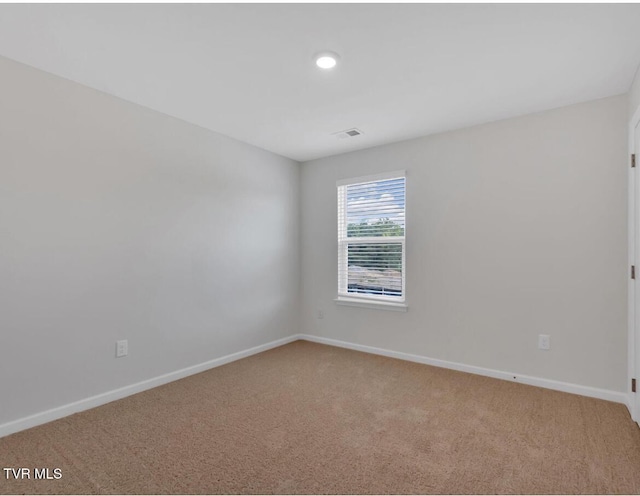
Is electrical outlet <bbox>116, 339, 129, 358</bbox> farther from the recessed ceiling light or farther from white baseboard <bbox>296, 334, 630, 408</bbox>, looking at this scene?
the recessed ceiling light

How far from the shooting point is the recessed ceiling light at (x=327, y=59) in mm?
2111

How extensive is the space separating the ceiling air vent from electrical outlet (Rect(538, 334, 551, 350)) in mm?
2487

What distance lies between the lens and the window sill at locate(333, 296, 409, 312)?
3736 mm

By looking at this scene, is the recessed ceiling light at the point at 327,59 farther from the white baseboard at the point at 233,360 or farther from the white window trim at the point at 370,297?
the white baseboard at the point at 233,360

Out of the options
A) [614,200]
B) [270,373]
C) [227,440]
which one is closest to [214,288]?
[270,373]

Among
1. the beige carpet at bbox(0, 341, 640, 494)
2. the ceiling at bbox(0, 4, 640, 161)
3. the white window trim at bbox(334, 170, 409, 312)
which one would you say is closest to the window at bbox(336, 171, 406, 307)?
the white window trim at bbox(334, 170, 409, 312)

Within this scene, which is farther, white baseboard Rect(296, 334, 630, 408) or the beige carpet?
white baseboard Rect(296, 334, 630, 408)

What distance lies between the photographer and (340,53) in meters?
2.10

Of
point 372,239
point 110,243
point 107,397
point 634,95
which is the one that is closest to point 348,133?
point 372,239

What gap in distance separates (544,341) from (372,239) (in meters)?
1.91

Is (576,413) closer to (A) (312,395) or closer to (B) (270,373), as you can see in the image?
(A) (312,395)

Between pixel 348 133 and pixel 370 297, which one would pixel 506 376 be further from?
pixel 348 133

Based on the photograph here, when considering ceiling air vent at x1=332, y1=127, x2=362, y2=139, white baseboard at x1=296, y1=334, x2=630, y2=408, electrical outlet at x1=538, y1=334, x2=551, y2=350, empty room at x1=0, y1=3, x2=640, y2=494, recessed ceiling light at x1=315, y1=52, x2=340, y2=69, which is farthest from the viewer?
ceiling air vent at x1=332, y1=127, x2=362, y2=139

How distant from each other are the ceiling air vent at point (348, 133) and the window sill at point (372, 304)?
6.01 ft
